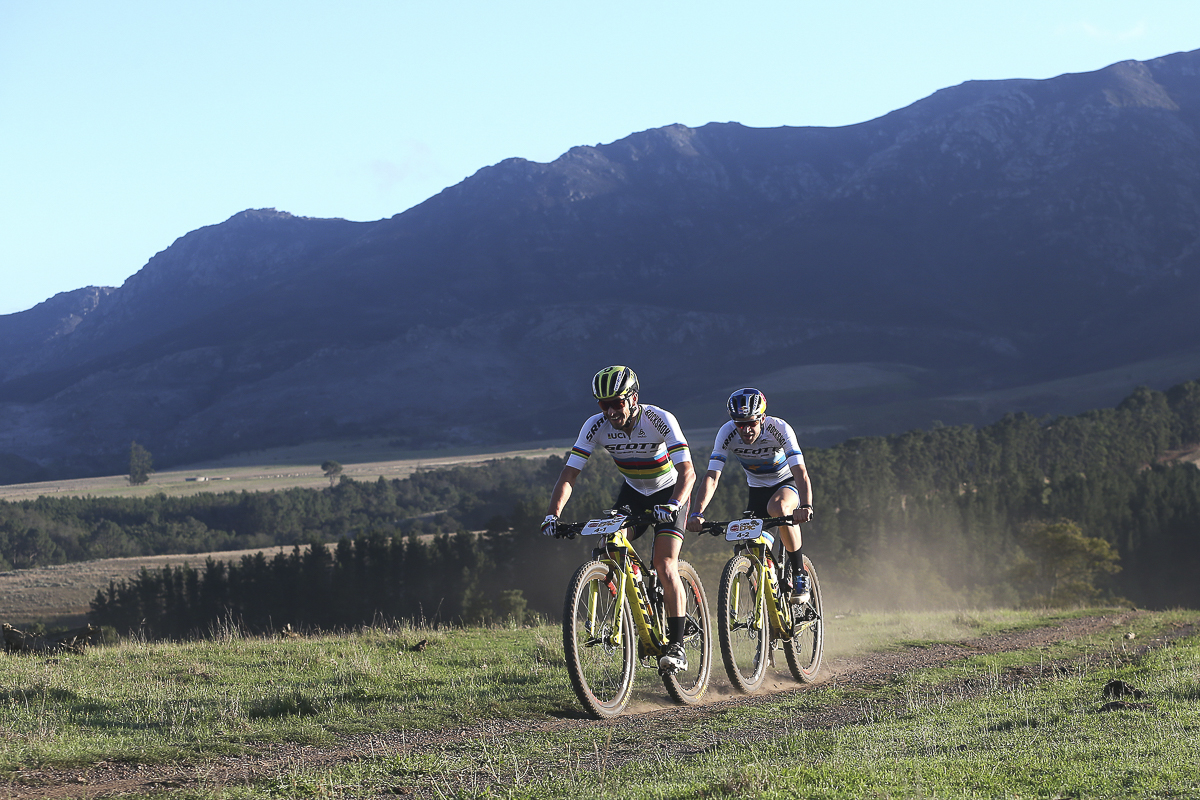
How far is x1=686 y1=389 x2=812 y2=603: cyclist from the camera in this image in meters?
12.0

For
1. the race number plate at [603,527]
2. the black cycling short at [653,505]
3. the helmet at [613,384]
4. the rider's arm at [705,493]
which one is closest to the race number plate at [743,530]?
the rider's arm at [705,493]

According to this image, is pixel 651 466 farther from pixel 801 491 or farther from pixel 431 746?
pixel 431 746

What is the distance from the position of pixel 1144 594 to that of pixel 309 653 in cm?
8165

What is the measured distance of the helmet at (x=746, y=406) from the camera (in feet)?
39.1

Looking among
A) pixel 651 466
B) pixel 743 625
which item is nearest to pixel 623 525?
pixel 651 466

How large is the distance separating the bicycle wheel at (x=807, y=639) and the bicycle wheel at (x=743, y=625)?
1.29 ft

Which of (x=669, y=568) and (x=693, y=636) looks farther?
(x=693, y=636)

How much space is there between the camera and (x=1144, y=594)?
80.6m

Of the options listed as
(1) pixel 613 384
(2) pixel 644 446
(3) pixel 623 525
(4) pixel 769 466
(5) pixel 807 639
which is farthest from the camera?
(5) pixel 807 639

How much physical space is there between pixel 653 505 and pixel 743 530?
1334 mm

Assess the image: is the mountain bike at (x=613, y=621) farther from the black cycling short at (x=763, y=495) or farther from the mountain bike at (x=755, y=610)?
the black cycling short at (x=763, y=495)

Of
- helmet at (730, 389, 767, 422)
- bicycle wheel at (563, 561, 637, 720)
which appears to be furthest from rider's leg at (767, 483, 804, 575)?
bicycle wheel at (563, 561, 637, 720)

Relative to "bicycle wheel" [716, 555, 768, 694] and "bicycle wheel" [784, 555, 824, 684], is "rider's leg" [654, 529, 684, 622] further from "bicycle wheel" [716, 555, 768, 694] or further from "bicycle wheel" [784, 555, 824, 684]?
"bicycle wheel" [784, 555, 824, 684]

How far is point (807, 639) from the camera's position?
13.3 meters
